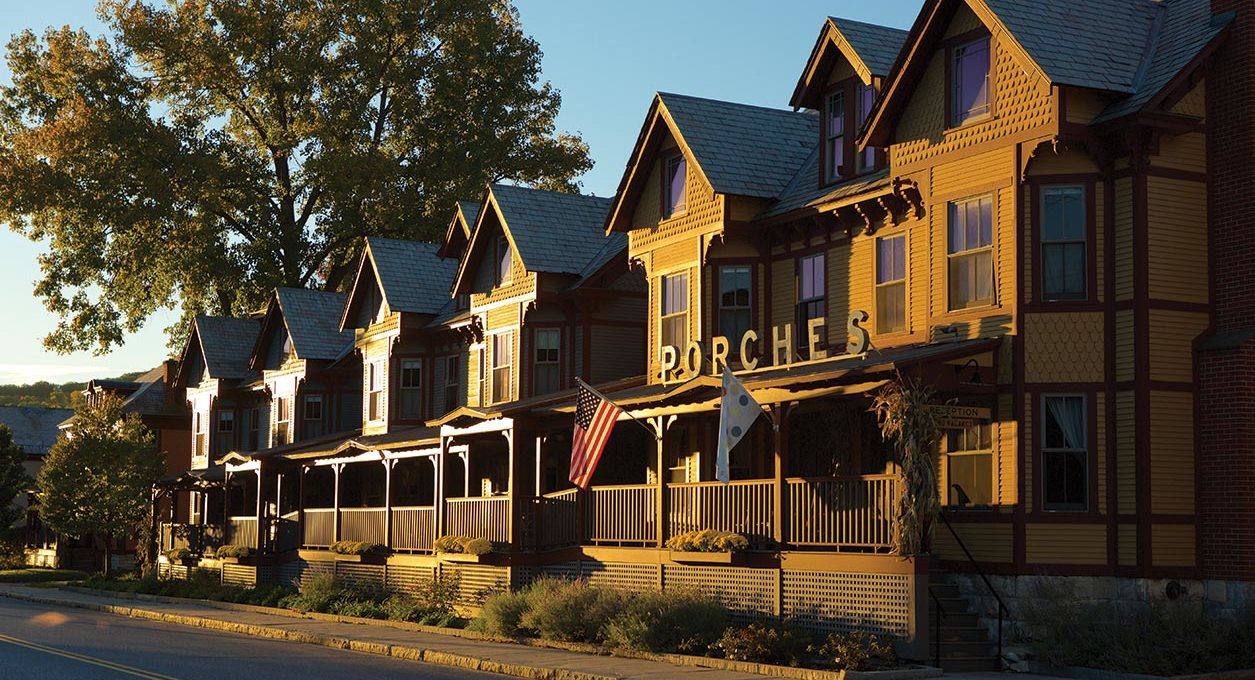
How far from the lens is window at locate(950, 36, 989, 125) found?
86.2 feet

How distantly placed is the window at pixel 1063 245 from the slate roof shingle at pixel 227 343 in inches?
1675

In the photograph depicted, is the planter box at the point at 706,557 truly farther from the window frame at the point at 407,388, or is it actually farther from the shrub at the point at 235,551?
the shrub at the point at 235,551

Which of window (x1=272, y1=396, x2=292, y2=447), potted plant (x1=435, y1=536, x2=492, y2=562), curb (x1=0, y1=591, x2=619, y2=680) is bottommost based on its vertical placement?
curb (x1=0, y1=591, x2=619, y2=680)

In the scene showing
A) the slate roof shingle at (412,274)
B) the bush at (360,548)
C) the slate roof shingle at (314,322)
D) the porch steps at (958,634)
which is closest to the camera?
the porch steps at (958,634)

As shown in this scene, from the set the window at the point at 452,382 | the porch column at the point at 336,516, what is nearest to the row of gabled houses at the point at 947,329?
the porch column at the point at 336,516

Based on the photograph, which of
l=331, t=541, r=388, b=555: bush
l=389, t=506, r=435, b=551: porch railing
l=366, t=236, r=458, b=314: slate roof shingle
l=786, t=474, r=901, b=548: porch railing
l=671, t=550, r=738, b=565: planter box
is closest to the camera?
l=786, t=474, r=901, b=548: porch railing

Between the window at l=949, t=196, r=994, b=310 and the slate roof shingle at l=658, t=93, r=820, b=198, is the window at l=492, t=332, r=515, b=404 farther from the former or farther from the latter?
the window at l=949, t=196, r=994, b=310

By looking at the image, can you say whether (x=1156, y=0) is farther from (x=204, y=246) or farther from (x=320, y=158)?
(x=204, y=246)

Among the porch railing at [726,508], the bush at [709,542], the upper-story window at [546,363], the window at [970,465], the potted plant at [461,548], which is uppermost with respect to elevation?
the upper-story window at [546,363]

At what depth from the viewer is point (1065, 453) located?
81.3 feet

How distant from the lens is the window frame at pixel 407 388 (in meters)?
48.4

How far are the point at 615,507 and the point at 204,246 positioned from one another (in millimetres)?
39217

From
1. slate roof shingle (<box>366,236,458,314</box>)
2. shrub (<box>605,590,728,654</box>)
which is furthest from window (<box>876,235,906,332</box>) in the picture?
slate roof shingle (<box>366,236,458,314</box>)

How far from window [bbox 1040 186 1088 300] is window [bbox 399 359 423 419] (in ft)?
88.2
